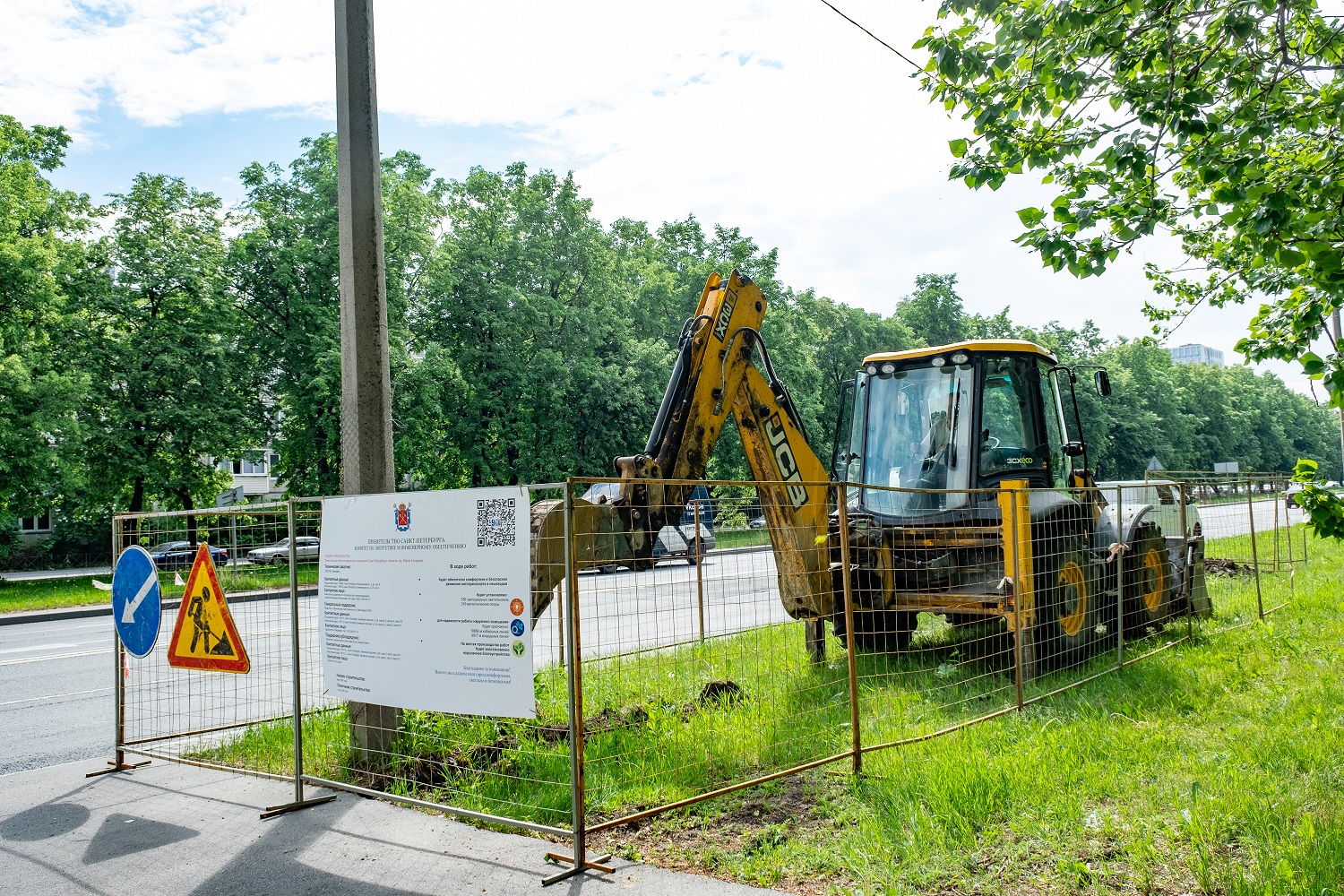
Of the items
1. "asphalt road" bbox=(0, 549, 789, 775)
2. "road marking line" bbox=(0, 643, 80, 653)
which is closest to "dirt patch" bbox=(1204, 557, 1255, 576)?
"asphalt road" bbox=(0, 549, 789, 775)

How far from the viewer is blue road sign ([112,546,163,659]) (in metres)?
6.28

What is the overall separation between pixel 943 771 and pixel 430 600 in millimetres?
2975

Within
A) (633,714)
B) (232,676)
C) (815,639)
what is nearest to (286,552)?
(633,714)

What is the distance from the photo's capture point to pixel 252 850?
471 centimetres

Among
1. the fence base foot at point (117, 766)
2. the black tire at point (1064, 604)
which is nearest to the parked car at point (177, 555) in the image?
the fence base foot at point (117, 766)

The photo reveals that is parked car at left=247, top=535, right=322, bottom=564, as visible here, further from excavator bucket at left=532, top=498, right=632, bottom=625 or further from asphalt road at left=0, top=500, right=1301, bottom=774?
excavator bucket at left=532, top=498, right=632, bottom=625

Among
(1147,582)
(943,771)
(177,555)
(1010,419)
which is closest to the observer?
(943,771)

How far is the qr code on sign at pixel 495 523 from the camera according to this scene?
446 cm

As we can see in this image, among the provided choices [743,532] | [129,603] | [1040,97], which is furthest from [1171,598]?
[129,603]

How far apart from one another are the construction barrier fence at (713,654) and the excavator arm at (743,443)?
0.24 ft

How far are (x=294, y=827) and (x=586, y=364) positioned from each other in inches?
1199

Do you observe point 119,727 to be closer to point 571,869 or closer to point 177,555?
point 177,555

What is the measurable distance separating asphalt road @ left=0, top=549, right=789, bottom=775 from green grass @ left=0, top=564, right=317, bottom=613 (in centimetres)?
18

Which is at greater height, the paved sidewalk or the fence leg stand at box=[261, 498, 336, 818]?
the fence leg stand at box=[261, 498, 336, 818]
